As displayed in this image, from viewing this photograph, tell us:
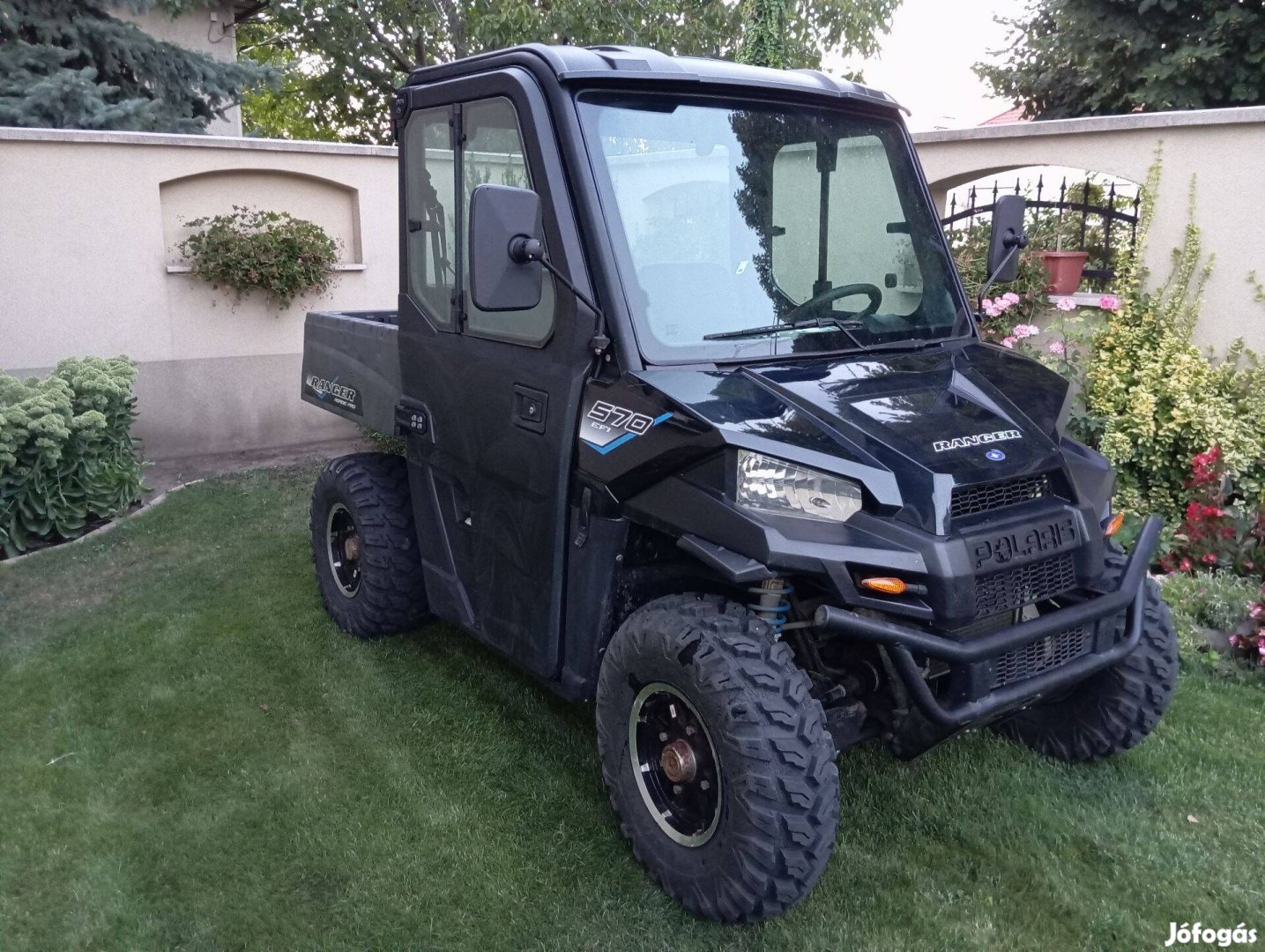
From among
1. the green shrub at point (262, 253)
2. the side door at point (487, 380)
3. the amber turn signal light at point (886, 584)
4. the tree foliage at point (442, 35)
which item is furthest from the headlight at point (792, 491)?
the tree foliage at point (442, 35)

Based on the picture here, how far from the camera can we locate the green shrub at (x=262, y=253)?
7980 mm

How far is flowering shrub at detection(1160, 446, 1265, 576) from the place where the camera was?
5.02 metres

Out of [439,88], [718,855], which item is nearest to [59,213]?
[439,88]

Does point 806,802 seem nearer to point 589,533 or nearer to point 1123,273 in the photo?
point 589,533

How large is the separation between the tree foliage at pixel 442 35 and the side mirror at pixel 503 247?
7.33 meters

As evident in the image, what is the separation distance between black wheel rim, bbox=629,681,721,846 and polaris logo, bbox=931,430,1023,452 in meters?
0.96

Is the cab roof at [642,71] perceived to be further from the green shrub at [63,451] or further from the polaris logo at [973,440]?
the green shrub at [63,451]

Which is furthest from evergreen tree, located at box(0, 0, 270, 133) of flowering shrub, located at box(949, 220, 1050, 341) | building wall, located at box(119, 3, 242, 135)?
flowering shrub, located at box(949, 220, 1050, 341)

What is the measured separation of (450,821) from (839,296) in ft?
6.89

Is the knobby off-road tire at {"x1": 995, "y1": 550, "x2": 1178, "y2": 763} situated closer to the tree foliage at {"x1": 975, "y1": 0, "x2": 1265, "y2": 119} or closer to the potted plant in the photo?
the potted plant

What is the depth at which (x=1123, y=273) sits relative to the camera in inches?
250

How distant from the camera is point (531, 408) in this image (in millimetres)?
3354

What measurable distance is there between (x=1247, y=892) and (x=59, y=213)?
791cm

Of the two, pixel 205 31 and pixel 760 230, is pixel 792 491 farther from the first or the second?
pixel 205 31
